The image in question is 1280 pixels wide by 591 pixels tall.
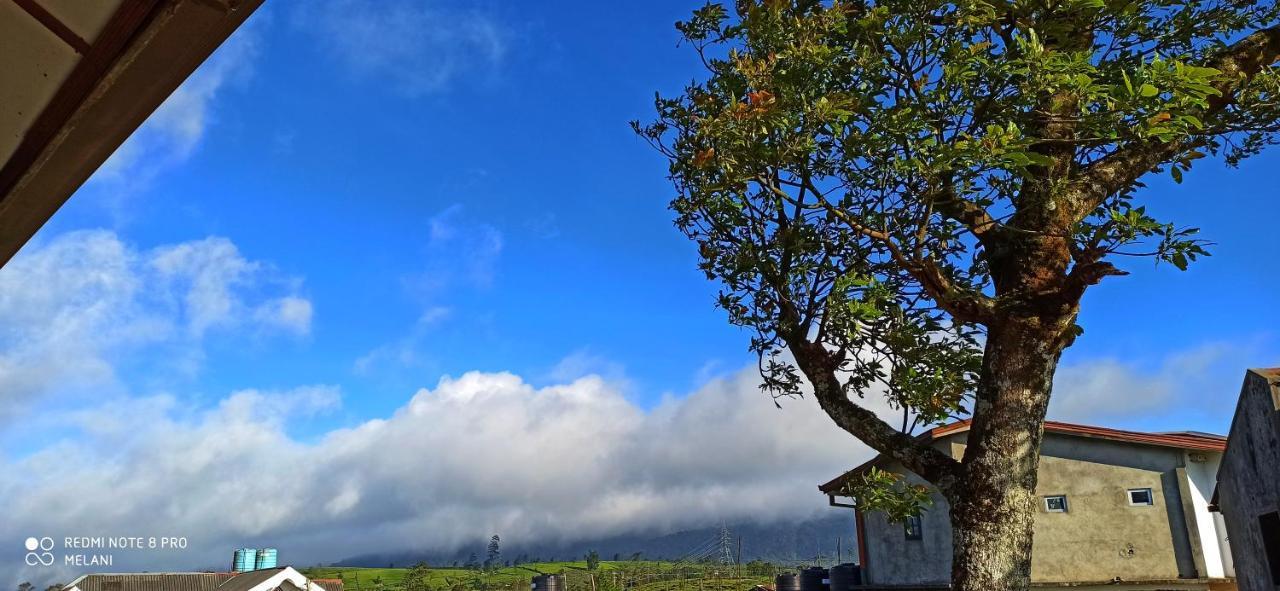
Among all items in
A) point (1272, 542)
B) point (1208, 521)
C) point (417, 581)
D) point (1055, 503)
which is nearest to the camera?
point (1272, 542)

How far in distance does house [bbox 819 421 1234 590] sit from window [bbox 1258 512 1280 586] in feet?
30.2

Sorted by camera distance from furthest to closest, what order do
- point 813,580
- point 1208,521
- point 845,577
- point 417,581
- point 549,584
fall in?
1. point 417,581
2. point 549,584
3. point 813,580
4. point 845,577
5. point 1208,521

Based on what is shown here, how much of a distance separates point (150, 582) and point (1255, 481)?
49.6m

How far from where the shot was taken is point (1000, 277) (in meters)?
6.42

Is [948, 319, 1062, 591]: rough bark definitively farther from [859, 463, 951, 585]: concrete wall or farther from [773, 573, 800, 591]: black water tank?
[773, 573, 800, 591]: black water tank

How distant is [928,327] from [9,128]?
6.51 meters

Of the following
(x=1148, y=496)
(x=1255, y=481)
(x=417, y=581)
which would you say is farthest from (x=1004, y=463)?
(x=417, y=581)

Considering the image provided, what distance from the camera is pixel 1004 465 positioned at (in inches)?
225

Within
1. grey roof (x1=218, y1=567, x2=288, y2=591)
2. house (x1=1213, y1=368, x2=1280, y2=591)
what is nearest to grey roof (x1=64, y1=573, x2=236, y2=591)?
grey roof (x1=218, y1=567, x2=288, y2=591)

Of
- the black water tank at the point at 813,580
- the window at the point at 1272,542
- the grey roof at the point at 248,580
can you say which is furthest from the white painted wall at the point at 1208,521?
the grey roof at the point at 248,580

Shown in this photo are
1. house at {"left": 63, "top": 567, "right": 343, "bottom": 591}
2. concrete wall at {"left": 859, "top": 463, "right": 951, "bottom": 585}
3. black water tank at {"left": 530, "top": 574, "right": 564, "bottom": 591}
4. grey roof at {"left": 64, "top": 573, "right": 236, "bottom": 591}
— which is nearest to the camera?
concrete wall at {"left": 859, "top": 463, "right": 951, "bottom": 585}

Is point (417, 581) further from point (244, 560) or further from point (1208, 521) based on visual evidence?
point (1208, 521)

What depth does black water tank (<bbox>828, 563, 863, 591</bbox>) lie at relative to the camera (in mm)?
26784

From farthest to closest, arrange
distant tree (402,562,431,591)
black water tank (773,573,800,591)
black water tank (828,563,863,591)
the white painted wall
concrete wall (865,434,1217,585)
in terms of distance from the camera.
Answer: distant tree (402,562,431,591)
black water tank (773,573,800,591)
black water tank (828,563,863,591)
concrete wall (865,434,1217,585)
the white painted wall
